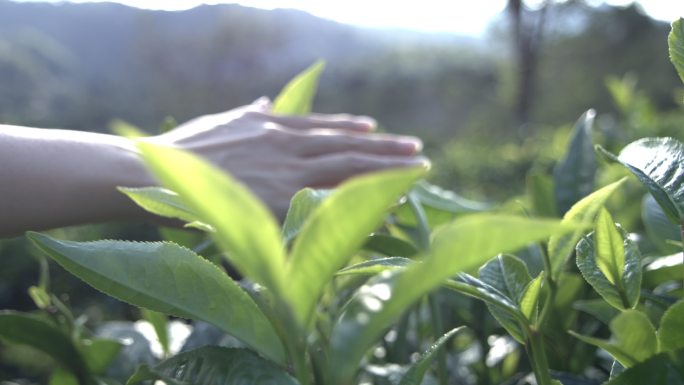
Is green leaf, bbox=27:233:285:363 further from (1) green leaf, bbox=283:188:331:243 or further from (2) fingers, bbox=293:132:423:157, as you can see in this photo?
(2) fingers, bbox=293:132:423:157

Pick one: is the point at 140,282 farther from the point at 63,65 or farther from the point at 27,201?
the point at 63,65

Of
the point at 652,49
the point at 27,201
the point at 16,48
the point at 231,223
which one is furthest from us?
the point at 16,48

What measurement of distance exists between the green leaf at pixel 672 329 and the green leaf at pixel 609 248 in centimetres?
5

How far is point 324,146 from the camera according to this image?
1.05 meters

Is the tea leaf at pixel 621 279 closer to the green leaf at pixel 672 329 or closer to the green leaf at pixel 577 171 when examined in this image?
the green leaf at pixel 672 329

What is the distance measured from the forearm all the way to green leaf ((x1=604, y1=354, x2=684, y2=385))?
59cm

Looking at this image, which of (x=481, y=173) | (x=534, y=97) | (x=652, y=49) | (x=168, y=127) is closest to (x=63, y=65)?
(x=534, y=97)

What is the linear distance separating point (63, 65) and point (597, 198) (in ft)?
80.8

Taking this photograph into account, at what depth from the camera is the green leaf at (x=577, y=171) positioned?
756 millimetres

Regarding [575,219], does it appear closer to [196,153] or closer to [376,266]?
[376,266]

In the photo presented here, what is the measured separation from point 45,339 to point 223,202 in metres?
0.48

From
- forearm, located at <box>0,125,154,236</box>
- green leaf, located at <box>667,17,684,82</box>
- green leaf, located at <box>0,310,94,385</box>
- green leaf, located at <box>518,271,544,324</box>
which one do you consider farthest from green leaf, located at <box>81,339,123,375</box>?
green leaf, located at <box>667,17,684,82</box>

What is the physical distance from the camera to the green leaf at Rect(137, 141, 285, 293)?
0.24m

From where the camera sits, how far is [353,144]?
108cm
